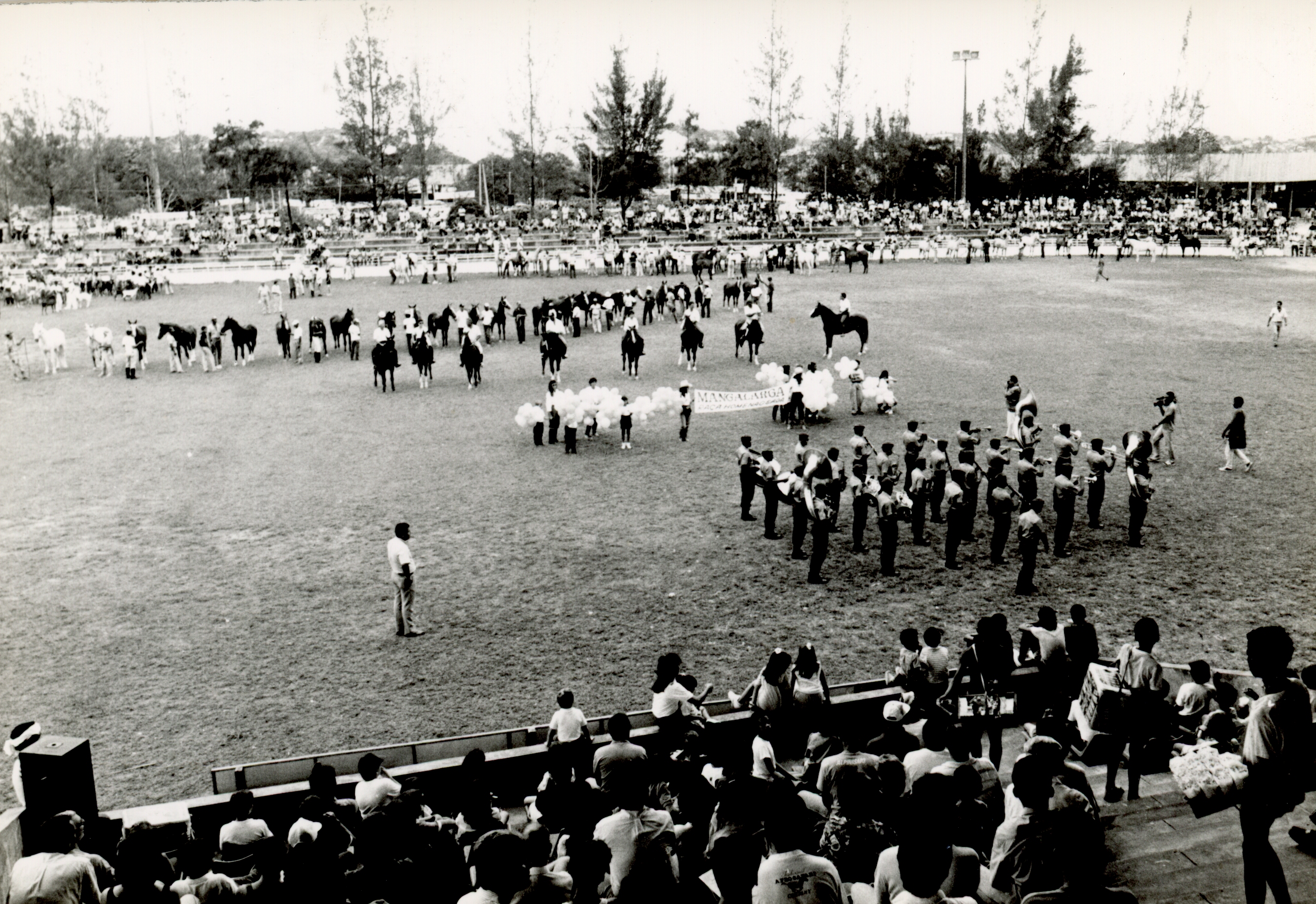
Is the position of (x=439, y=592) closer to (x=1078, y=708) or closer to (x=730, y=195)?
(x=1078, y=708)

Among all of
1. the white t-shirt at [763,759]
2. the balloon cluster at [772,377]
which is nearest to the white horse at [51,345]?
the balloon cluster at [772,377]

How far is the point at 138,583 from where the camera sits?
1249 centimetres

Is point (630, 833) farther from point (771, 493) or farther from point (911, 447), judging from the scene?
point (911, 447)

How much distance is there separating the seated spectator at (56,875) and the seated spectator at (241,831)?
706 millimetres

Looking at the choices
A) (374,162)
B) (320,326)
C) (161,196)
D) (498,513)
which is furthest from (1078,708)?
(161,196)

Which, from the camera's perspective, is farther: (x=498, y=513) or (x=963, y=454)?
(x=498, y=513)

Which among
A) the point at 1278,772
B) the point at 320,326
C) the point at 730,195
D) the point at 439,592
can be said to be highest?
the point at 730,195

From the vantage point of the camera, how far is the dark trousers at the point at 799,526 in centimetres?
1260

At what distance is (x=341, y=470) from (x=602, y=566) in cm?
625

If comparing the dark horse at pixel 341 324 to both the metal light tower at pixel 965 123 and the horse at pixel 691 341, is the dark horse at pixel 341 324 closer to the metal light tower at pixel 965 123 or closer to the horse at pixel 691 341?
the horse at pixel 691 341

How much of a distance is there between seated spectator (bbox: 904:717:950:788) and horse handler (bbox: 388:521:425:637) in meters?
6.12

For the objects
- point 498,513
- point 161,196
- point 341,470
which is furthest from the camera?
point 161,196

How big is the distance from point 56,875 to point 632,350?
1893cm

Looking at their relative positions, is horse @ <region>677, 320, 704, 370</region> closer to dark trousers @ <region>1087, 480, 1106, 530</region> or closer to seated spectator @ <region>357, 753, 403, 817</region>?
dark trousers @ <region>1087, 480, 1106, 530</region>
